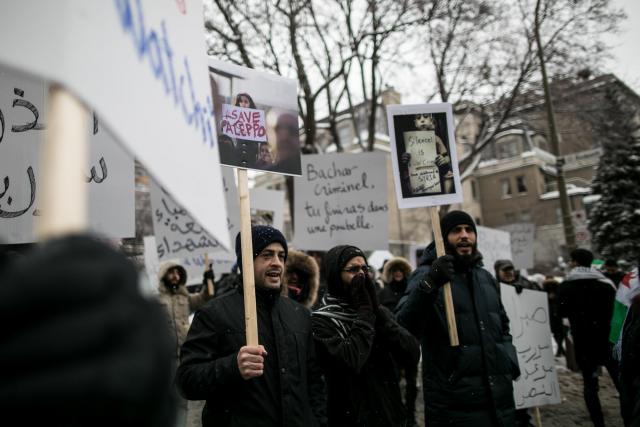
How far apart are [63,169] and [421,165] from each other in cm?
300

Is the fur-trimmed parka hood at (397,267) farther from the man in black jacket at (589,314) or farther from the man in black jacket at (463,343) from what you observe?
the man in black jacket at (463,343)

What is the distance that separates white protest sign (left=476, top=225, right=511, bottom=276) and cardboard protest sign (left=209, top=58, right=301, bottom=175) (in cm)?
531

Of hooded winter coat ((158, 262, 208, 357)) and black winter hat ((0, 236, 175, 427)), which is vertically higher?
black winter hat ((0, 236, 175, 427))

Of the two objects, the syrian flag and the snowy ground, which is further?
the snowy ground

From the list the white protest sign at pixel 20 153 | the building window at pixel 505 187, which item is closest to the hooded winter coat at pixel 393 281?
the white protest sign at pixel 20 153

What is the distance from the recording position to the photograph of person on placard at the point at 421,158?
11.4 ft

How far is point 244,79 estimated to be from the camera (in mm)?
2600

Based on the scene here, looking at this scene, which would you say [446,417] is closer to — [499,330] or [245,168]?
[499,330]

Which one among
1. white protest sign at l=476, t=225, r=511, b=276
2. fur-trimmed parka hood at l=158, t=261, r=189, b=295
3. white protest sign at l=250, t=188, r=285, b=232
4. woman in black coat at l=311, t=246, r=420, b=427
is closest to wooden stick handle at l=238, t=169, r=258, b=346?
woman in black coat at l=311, t=246, r=420, b=427

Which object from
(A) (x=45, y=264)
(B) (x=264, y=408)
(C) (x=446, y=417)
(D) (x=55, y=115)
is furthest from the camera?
(C) (x=446, y=417)

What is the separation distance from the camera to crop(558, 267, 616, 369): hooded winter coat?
17.6ft

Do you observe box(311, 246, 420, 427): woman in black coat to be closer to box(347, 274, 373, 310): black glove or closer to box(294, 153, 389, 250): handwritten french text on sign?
box(347, 274, 373, 310): black glove

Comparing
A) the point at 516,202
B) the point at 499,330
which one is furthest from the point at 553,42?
the point at 516,202

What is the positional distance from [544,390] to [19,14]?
517cm
